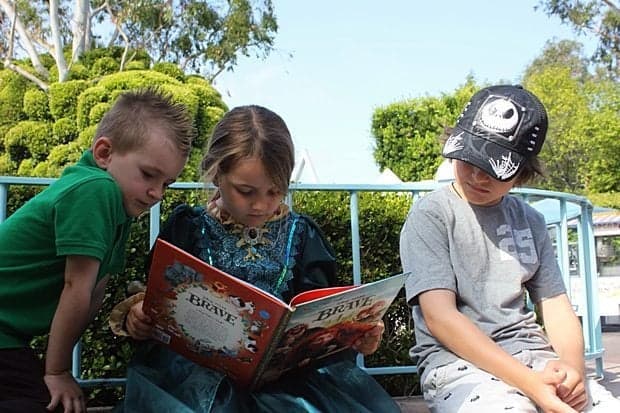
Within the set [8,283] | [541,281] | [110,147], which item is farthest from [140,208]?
[541,281]

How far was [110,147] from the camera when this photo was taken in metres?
1.77

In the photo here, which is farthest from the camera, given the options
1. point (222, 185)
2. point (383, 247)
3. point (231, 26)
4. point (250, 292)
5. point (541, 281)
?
point (231, 26)

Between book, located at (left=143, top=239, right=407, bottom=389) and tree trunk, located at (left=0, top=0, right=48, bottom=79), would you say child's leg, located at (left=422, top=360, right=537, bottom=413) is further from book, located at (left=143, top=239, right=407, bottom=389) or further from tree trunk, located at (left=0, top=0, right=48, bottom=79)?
tree trunk, located at (left=0, top=0, right=48, bottom=79)

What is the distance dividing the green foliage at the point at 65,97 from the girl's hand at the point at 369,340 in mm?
8930

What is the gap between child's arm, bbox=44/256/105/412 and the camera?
1.58 m

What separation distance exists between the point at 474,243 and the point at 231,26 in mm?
14560

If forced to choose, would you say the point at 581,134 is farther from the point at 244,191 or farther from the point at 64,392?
the point at 64,392

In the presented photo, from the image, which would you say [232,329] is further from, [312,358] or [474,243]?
[474,243]

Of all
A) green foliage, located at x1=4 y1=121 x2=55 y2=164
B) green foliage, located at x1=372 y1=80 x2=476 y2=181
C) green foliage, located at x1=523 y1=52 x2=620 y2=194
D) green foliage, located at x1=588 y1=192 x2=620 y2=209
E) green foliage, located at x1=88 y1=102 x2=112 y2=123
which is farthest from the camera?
green foliage, located at x1=523 y1=52 x2=620 y2=194

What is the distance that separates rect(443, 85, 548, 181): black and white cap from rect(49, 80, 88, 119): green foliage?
8826 millimetres

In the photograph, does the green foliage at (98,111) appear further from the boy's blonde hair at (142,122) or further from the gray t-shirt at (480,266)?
the gray t-shirt at (480,266)

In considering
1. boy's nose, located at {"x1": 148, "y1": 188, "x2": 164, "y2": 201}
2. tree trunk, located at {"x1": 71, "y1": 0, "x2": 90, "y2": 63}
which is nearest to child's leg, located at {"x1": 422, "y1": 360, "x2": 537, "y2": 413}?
boy's nose, located at {"x1": 148, "y1": 188, "x2": 164, "y2": 201}

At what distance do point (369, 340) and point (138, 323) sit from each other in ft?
1.80

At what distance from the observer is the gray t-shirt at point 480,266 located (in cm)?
187
